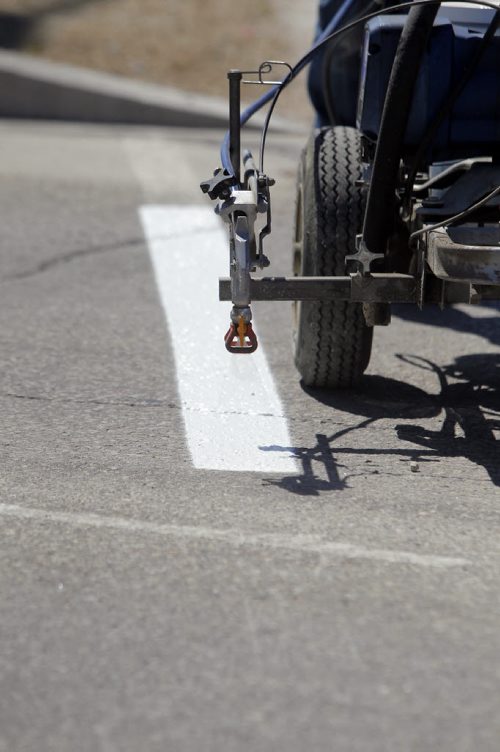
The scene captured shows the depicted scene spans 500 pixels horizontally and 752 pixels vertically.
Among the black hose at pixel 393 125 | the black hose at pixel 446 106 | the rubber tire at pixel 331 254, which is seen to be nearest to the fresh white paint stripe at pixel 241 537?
the black hose at pixel 393 125

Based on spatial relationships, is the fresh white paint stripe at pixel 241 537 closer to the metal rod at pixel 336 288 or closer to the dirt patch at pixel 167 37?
the metal rod at pixel 336 288

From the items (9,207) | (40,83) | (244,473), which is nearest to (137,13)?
(40,83)

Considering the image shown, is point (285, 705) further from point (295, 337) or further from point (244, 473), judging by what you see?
point (295, 337)

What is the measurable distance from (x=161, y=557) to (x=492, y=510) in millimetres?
1138

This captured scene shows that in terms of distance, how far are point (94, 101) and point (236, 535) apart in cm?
1172

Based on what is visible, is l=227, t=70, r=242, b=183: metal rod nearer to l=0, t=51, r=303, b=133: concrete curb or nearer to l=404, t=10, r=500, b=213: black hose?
l=404, t=10, r=500, b=213: black hose

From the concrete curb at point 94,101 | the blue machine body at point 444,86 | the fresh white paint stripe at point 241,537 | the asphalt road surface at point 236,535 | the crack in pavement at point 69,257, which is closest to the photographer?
the asphalt road surface at point 236,535

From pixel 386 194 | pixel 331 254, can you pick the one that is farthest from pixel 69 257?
pixel 386 194

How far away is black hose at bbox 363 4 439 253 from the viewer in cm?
449

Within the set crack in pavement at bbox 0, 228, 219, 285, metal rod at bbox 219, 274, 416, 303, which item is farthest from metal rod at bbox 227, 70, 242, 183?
crack in pavement at bbox 0, 228, 219, 285

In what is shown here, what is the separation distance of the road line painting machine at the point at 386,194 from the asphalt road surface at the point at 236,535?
1.51ft

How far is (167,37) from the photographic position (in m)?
18.7

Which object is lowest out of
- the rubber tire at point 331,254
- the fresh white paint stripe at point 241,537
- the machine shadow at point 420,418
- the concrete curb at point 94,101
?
the concrete curb at point 94,101

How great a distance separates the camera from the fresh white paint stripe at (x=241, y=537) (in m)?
3.79
